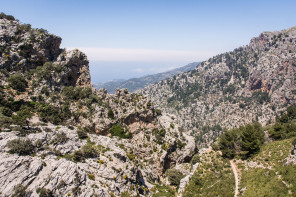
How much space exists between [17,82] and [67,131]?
23.1 metres

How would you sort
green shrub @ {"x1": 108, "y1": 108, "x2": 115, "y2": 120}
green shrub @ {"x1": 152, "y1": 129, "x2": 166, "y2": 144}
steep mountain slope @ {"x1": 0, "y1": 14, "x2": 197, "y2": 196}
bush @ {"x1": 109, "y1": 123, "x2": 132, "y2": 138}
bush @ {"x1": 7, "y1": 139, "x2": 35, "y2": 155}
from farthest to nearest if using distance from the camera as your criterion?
1. green shrub @ {"x1": 152, "y1": 129, "x2": 166, "y2": 144}
2. green shrub @ {"x1": 108, "y1": 108, "x2": 115, "y2": 120}
3. bush @ {"x1": 109, "y1": 123, "x2": 132, "y2": 138}
4. bush @ {"x1": 7, "y1": 139, "x2": 35, "y2": 155}
5. steep mountain slope @ {"x1": 0, "y1": 14, "x2": 197, "y2": 196}

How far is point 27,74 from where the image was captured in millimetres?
51000

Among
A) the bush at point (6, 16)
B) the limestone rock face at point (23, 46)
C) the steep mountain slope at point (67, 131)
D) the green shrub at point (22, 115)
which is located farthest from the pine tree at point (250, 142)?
the bush at point (6, 16)

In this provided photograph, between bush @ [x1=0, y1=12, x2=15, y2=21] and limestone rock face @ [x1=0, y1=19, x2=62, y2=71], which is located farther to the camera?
bush @ [x1=0, y1=12, x2=15, y2=21]

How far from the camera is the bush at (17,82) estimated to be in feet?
152

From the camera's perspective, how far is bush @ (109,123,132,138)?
2055 inches

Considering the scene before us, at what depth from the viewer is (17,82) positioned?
46.7 metres

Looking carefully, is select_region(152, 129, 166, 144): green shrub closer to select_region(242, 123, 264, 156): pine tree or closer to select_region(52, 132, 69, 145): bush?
select_region(242, 123, 264, 156): pine tree

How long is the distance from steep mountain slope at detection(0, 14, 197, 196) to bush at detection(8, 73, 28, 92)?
0.23 m

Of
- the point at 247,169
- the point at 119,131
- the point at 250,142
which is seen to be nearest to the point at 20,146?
the point at 119,131

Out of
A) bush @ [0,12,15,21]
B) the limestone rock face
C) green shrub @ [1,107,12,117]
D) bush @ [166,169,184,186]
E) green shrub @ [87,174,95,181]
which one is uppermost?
bush @ [0,12,15,21]

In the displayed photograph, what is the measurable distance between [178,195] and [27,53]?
64.9 m

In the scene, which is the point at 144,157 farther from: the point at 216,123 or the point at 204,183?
the point at 216,123

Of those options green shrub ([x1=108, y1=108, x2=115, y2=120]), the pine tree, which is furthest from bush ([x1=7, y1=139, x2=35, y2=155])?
the pine tree
